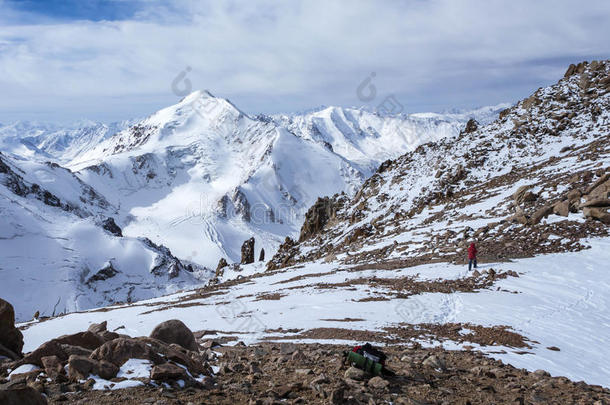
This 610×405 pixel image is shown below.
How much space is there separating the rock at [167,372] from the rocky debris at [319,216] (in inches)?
2242

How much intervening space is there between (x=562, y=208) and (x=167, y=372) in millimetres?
24882

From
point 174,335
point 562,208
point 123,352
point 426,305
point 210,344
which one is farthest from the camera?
point 562,208

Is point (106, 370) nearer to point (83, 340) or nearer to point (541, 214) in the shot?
point (83, 340)

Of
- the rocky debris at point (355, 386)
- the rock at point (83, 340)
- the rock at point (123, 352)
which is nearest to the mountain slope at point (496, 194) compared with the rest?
the rocky debris at point (355, 386)

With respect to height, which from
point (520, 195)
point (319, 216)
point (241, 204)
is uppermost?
point (241, 204)

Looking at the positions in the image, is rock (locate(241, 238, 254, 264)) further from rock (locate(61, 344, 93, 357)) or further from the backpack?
the backpack

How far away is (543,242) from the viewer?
21.3m

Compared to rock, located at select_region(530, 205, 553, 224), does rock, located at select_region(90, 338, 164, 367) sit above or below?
below

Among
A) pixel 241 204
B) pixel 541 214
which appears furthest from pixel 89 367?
pixel 241 204

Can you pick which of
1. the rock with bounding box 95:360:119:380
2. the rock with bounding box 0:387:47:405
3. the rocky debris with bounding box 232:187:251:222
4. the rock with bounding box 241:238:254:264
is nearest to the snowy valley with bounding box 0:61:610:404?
the rock with bounding box 95:360:119:380

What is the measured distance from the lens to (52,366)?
6.23 metres

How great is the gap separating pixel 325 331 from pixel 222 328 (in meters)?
5.40

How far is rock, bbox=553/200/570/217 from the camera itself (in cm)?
2278

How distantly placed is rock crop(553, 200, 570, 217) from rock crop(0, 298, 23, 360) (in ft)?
87.8
